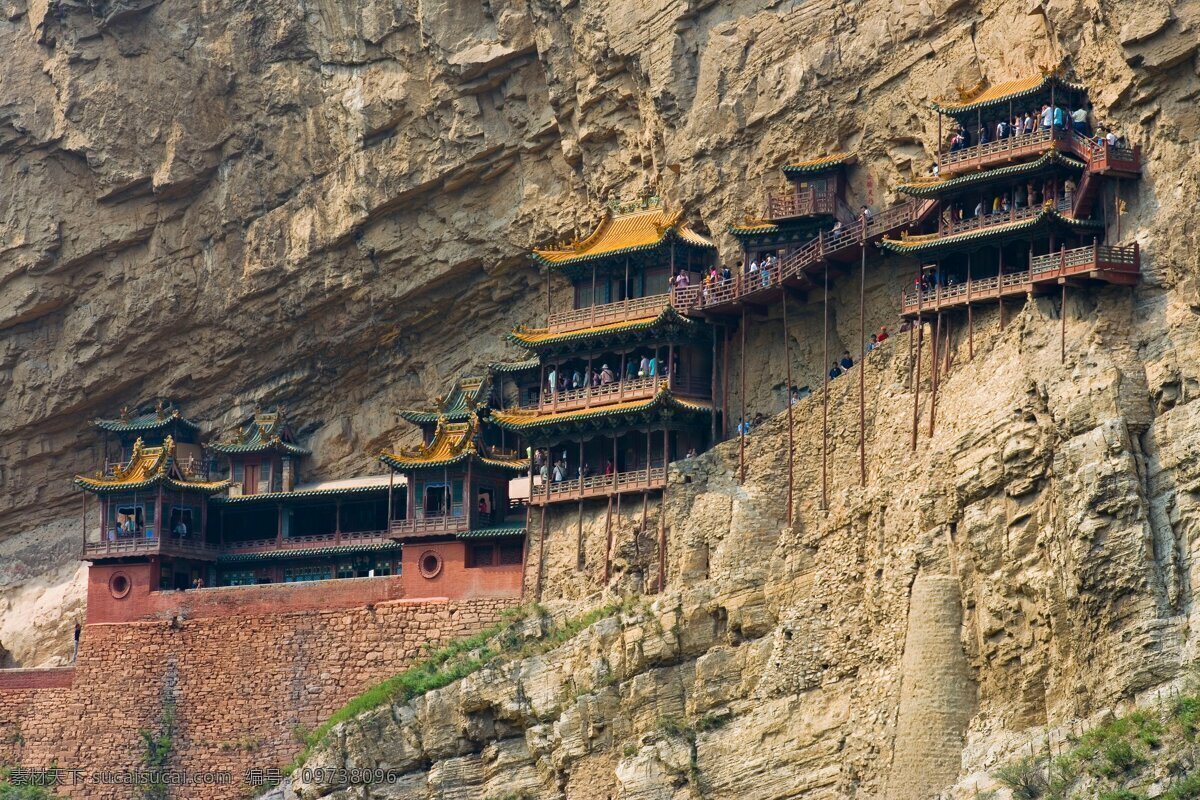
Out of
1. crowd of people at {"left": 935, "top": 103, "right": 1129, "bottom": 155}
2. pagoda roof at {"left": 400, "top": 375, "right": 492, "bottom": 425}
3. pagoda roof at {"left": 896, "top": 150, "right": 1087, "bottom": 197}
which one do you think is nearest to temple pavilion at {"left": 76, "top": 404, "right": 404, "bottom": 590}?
pagoda roof at {"left": 400, "top": 375, "right": 492, "bottom": 425}

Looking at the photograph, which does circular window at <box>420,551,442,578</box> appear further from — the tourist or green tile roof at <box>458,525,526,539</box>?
the tourist

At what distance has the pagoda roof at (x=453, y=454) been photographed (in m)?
68.9

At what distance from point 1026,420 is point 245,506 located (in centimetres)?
2848

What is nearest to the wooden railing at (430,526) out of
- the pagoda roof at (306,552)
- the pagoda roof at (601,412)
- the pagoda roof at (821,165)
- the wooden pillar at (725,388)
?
the pagoda roof at (306,552)

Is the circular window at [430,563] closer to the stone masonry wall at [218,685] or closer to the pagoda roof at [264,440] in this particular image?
the stone masonry wall at [218,685]

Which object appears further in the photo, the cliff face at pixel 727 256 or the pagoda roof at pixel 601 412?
the pagoda roof at pixel 601 412

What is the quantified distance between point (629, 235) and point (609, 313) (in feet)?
7.08

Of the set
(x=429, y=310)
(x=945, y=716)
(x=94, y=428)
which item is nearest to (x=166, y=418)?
(x=94, y=428)

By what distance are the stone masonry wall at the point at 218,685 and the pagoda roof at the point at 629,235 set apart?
30.0 feet

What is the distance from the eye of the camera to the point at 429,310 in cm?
7431

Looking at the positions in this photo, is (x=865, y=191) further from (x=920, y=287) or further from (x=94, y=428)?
(x=94, y=428)

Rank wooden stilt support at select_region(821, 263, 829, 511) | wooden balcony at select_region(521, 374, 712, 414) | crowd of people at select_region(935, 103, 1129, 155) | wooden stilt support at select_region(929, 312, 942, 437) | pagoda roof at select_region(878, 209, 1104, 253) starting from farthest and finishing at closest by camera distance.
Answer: wooden balcony at select_region(521, 374, 712, 414) → wooden stilt support at select_region(821, 263, 829, 511) → wooden stilt support at select_region(929, 312, 942, 437) → crowd of people at select_region(935, 103, 1129, 155) → pagoda roof at select_region(878, 209, 1104, 253)

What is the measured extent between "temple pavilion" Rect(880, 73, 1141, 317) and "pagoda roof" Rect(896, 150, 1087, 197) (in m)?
0.02

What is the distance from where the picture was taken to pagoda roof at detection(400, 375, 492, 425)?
71.9m
